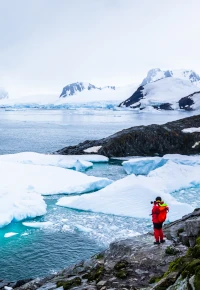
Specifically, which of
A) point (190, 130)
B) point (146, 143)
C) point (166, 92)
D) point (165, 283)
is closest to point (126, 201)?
point (165, 283)

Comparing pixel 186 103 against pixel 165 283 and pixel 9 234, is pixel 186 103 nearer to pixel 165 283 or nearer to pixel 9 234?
→ pixel 9 234

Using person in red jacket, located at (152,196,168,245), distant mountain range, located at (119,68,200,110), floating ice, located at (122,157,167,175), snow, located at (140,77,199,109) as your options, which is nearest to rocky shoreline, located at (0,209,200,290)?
person in red jacket, located at (152,196,168,245)

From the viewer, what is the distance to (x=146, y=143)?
4519 cm

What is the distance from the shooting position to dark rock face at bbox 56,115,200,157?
43.9 metres

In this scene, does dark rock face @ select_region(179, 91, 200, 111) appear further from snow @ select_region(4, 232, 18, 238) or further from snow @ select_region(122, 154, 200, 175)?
snow @ select_region(4, 232, 18, 238)

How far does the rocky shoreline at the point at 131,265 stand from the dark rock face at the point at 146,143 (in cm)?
3061

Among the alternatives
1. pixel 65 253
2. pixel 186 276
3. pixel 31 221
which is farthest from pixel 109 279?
pixel 31 221

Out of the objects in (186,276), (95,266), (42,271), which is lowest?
(42,271)

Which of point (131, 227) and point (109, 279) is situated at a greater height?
point (109, 279)

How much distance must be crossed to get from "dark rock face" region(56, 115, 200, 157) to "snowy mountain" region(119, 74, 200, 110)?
11599 centimetres

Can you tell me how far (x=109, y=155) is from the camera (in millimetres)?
43125

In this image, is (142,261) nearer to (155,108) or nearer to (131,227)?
(131,227)

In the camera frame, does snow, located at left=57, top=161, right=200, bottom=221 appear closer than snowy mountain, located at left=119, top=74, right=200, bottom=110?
Yes

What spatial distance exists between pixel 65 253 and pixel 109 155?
2746 cm
